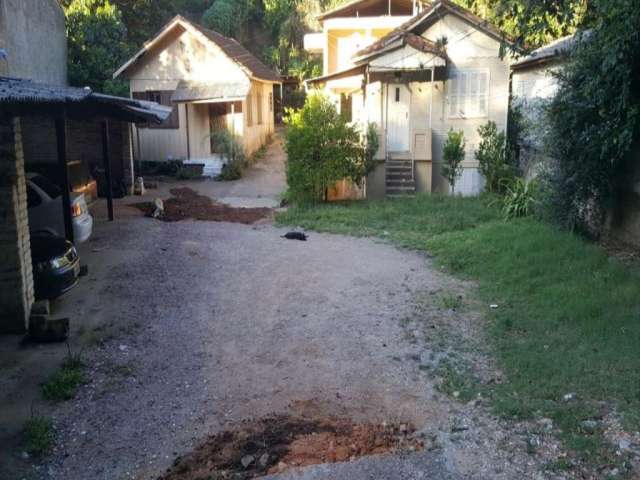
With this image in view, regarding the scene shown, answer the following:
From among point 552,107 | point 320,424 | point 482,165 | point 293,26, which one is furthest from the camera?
point 293,26

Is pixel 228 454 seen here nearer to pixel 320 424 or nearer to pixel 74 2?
pixel 320 424

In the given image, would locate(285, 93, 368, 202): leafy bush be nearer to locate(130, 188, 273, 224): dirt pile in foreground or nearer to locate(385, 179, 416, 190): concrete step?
locate(130, 188, 273, 224): dirt pile in foreground

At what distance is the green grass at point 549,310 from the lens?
520cm

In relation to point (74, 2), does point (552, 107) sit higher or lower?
lower

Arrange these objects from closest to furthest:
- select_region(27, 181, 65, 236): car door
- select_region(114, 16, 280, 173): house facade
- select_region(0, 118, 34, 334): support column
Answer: select_region(0, 118, 34, 334): support column
select_region(27, 181, 65, 236): car door
select_region(114, 16, 280, 173): house facade

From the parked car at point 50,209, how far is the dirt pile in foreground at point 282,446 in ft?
19.4

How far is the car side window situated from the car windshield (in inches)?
11.6

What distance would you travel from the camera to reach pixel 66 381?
5.78m

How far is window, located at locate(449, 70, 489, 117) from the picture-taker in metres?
17.9

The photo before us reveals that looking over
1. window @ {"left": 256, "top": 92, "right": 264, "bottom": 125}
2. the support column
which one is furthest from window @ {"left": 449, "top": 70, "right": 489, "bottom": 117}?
the support column

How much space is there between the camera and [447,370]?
19.9 feet

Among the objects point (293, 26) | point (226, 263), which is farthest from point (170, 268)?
point (293, 26)

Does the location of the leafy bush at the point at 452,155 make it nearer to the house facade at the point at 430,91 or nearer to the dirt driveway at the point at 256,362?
the house facade at the point at 430,91

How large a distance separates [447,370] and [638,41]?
5.22 metres
